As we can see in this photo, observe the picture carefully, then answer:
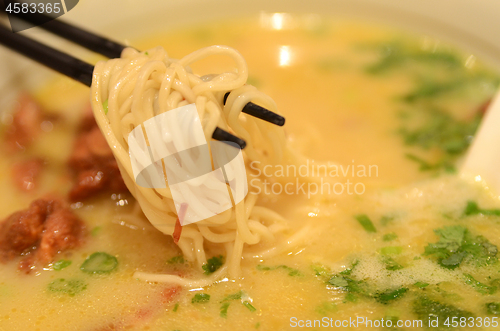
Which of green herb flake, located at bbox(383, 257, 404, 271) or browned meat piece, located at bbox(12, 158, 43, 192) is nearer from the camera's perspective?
green herb flake, located at bbox(383, 257, 404, 271)

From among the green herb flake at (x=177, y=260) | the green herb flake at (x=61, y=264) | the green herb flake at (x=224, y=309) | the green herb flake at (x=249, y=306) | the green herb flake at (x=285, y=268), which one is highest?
the green herb flake at (x=285, y=268)

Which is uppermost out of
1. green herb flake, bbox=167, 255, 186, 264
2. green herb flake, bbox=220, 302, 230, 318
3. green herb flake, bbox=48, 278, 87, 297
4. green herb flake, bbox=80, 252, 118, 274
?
green herb flake, bbox=167, 255, 186, 264

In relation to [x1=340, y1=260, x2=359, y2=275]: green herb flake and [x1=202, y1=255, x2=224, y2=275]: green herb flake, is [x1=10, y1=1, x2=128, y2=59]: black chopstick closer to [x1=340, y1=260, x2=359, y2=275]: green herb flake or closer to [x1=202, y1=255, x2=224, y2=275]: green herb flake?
[x1=202, y1=255, x2=224, y2=275]: green herb flake

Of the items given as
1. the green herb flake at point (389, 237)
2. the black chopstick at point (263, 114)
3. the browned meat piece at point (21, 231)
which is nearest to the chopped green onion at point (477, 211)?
the green herb flake at point (389, 237)

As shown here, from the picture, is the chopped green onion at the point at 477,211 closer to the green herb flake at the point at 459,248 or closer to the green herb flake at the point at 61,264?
the green herb flake at the point at 459,248

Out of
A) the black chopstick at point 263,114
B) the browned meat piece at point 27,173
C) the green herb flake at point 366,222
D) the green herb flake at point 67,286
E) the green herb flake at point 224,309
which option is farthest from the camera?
the browned meat piece at point 27,173

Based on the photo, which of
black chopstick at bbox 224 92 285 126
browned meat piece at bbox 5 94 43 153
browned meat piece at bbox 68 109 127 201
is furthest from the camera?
browned meat piece at bbox 5 94 43 153

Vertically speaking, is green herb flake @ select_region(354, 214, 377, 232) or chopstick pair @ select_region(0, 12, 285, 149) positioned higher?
chopstick pair @ select_region(0, 12, 285, 149)

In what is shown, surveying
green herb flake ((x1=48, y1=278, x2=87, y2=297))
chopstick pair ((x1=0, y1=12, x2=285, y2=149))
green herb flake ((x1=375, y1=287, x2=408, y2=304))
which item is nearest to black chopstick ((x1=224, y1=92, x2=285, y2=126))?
chopstick pair ((x1=0, y1=12, x2=285, y2=149))
